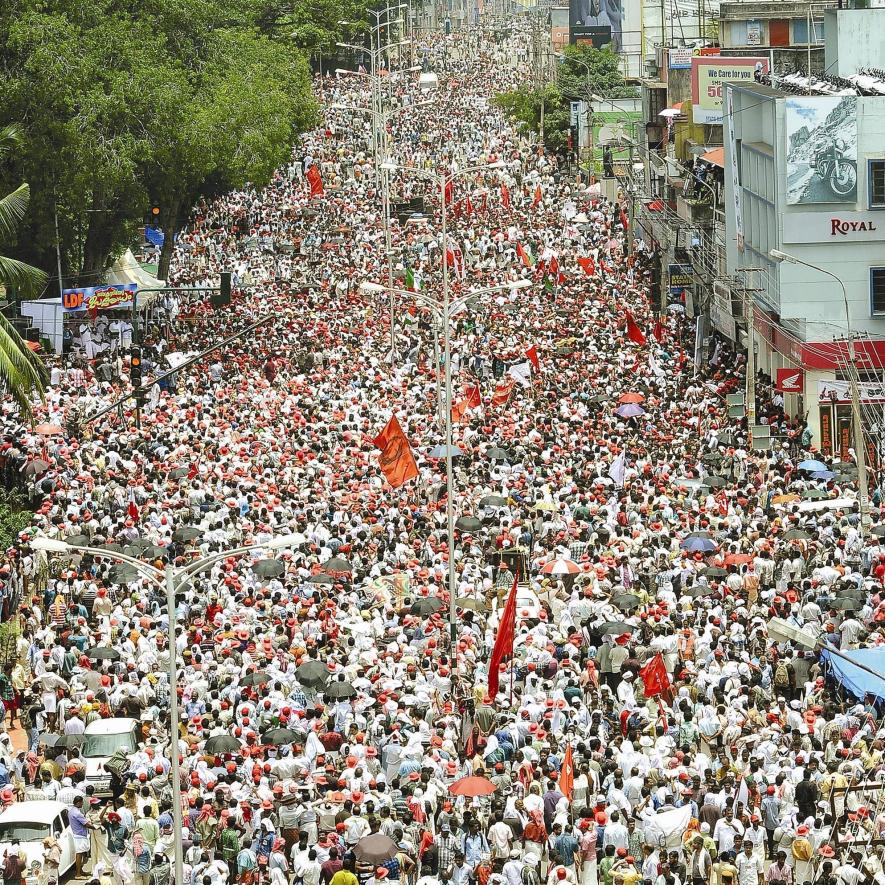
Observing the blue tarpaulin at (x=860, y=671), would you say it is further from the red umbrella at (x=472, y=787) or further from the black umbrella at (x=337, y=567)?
the black umbrella at (x=337, y=567)

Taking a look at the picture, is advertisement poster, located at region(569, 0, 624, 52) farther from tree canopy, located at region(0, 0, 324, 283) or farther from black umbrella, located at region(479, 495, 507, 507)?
black umbrella, located at region(479, 495, 507, 507)

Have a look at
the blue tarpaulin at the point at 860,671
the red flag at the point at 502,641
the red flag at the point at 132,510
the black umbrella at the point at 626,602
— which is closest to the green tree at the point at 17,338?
the red flag at the point at 132,510

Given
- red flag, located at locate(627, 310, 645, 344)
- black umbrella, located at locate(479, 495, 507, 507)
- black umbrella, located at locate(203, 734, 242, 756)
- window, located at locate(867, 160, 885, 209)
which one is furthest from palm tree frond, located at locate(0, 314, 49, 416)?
window, located at locate(867, 160, 885, 209)

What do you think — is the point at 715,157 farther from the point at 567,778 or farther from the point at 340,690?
the point at 567,778

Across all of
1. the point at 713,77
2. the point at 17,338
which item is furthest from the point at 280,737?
the point at 713,77

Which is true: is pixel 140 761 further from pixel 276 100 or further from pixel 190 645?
pixel 276 100
